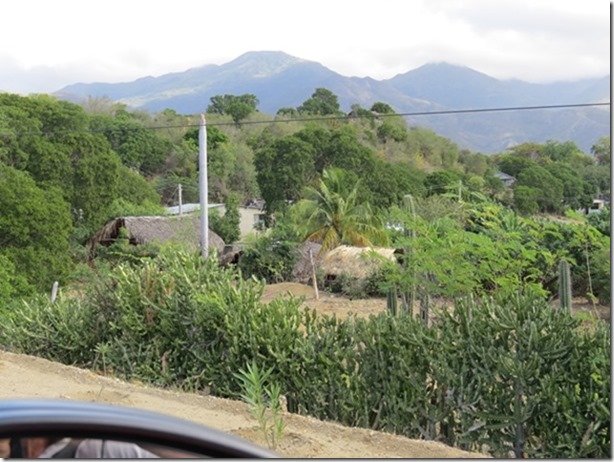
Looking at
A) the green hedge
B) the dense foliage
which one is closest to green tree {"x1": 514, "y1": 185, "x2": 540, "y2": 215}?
the dense foliage

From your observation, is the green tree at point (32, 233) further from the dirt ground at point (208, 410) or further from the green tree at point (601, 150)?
the green tree at point (601, 150)

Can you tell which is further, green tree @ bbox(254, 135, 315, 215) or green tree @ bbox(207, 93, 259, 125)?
green tree @ bbox(207, 93, 259, 125)

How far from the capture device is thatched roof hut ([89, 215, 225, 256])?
29.3 metres

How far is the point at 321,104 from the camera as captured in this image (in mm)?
68312

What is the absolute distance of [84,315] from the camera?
10.4m

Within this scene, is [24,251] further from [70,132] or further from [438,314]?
[438,314]

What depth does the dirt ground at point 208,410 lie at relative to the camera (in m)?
6.21

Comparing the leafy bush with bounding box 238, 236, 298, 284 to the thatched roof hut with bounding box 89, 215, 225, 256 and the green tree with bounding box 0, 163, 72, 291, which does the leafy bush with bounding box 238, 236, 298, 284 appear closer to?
the thatched roof hut with bounding box 89, 215, 225, 256

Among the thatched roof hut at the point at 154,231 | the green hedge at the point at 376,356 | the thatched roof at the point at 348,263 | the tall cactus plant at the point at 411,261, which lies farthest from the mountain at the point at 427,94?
the green hedge at the point at 376,356

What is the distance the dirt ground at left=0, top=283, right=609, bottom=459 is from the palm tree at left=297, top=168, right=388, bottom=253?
664 inches

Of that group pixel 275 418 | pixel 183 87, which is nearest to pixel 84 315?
pixel 275 418

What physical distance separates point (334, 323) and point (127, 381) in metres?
2.32

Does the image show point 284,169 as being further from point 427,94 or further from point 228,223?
point 427,94

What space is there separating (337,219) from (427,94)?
200 feet
